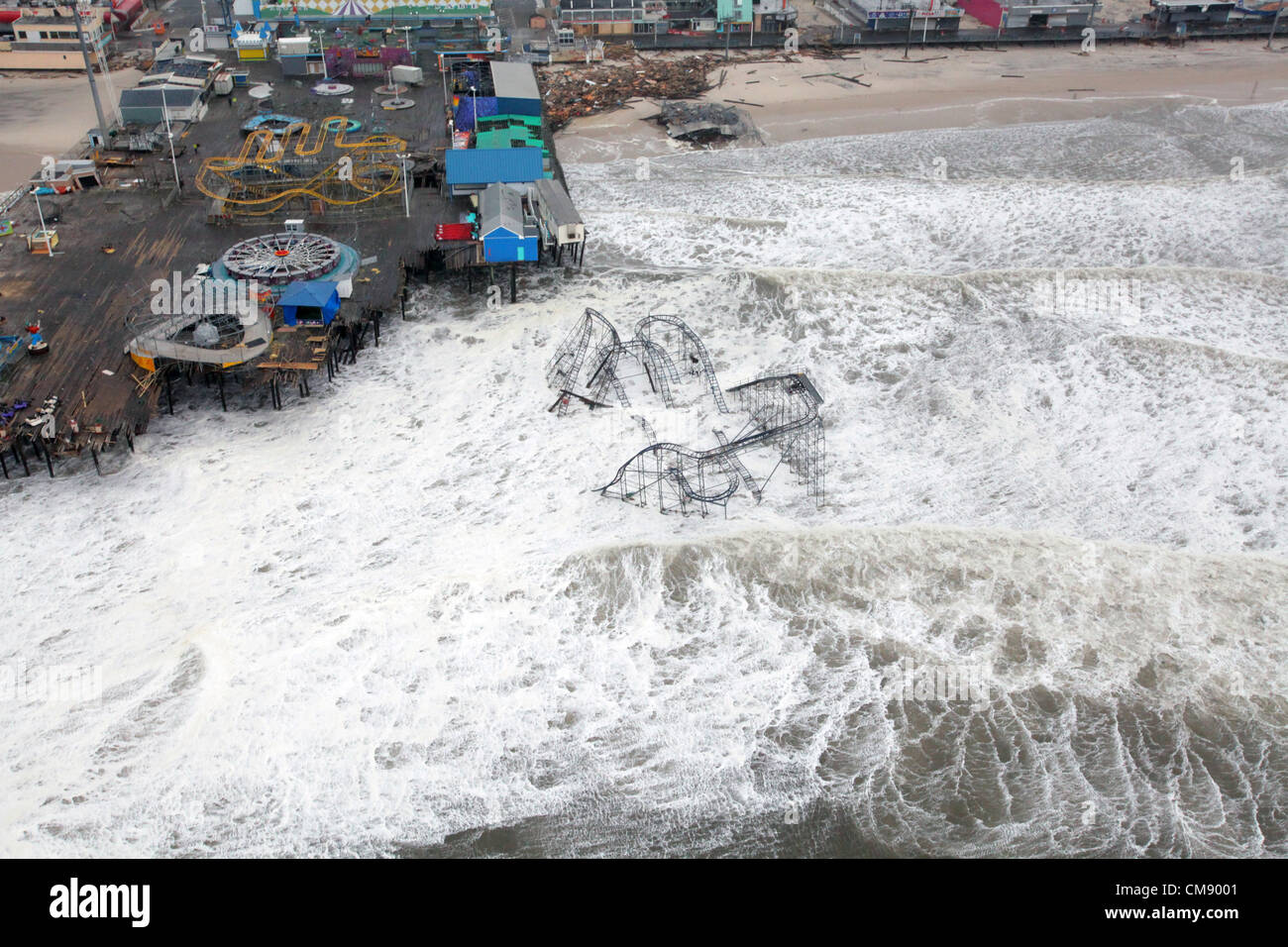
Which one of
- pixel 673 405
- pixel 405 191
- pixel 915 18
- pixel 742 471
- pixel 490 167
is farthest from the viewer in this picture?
pixel 915 18

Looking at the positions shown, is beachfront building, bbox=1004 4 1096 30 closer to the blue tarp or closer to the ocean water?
the ocean water

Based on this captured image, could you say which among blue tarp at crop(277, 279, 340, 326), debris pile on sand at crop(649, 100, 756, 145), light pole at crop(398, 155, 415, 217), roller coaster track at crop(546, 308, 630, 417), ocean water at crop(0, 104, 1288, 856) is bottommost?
ocean water at crop(0, 104, 1288, 856)

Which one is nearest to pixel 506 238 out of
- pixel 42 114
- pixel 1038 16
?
pixel 42 114

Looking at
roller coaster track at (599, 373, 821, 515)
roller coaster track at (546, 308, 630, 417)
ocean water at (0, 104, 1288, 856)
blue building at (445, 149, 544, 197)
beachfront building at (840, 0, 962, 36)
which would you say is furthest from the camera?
beachfront building at (840, 0, 962, 36)

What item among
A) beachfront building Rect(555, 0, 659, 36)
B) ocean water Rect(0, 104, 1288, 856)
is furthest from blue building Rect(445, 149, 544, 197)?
beachfront building Rect(555, 0, 659, 36)

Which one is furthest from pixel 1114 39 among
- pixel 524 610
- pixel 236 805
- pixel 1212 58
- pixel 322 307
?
pixel 236 805

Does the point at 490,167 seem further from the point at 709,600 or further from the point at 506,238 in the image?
the point at 709,600
